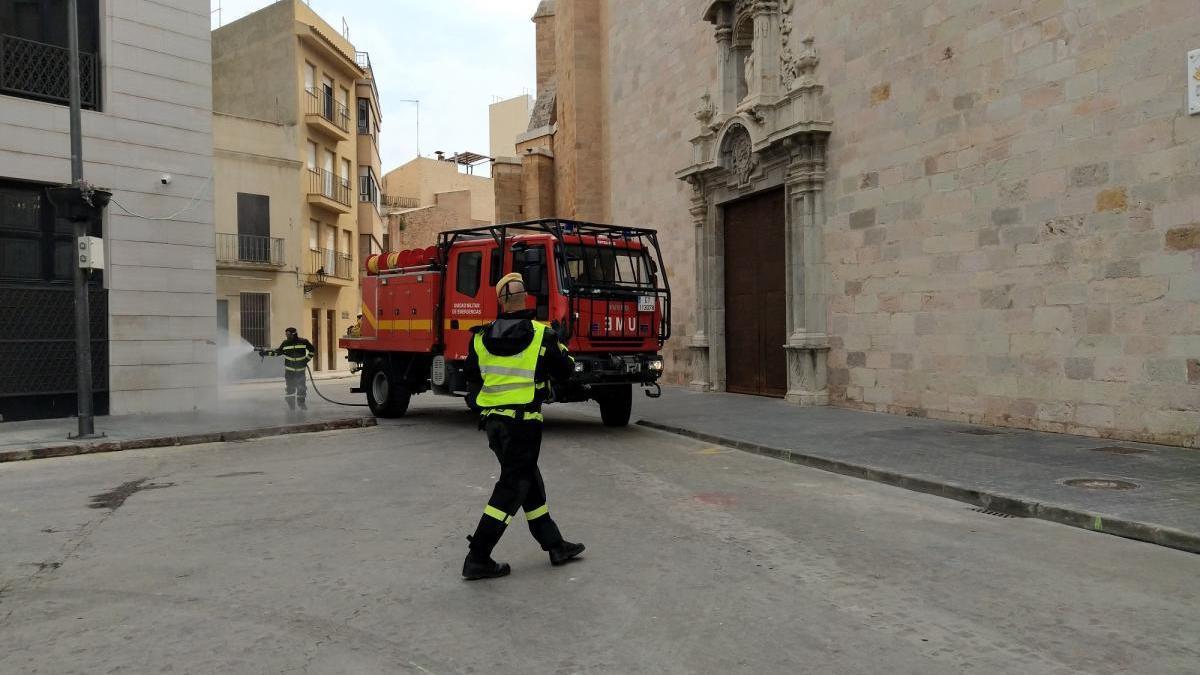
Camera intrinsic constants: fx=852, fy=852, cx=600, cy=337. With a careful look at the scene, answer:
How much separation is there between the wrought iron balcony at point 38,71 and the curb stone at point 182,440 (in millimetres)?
5454

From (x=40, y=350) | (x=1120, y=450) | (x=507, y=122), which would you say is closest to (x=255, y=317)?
(x=40, y=350)

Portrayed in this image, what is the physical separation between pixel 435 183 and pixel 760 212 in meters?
42.4

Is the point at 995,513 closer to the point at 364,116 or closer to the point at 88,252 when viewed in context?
the point at 88,252

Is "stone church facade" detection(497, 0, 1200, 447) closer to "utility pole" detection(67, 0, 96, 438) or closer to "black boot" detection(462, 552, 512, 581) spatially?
"black boot" detection(462, 552, 512, 581)

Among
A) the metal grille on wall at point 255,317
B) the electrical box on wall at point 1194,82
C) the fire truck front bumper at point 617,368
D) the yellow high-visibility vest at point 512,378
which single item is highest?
the electrical box on wall at point 1194,82

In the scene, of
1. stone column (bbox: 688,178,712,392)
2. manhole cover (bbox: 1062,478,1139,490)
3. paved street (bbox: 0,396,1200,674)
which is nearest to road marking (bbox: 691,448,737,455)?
paved street (bbox: 0,396,1200,674)

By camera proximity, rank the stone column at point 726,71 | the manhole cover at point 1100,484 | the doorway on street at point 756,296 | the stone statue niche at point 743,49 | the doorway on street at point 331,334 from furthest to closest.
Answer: the doorway on street at point 331,334 < the stone column at point 726,71 < the stone statue niche at point 743,49 < the doorway on street at point 756,296 < the manhole cover at point 1100,484

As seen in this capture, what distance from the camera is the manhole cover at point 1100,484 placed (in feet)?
A: 22.6

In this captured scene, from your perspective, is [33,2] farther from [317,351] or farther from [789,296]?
[317,351]

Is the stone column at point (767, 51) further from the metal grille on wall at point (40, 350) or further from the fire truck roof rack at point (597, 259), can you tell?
the metal grille on wall at point (40, 350)

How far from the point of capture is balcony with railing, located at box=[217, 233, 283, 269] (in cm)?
2903

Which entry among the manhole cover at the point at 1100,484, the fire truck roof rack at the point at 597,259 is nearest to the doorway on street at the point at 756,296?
the fire truck roof rack at the point at 597,259

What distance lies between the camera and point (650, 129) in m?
21.6

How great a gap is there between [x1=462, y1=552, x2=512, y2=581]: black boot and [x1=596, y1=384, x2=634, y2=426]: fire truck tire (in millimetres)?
7856
